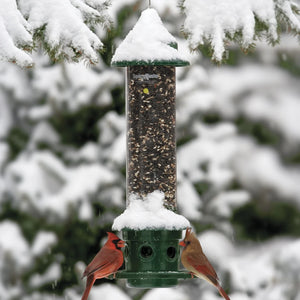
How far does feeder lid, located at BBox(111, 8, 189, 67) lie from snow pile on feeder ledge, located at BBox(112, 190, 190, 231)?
84cm

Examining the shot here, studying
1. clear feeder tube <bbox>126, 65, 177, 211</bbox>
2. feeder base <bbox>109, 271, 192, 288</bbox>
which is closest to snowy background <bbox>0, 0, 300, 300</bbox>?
clear feeder tube <bbox>126, 65, 177, 211</bbox>

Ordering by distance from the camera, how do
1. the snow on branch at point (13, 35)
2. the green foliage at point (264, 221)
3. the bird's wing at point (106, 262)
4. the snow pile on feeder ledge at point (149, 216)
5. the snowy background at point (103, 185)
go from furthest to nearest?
the green foliage at point (264, 221), the snowy background at point (103, 185), the snow pile on feeder ledge at point (149, 216), the bird's wing at point (106, 262), the snow on branch at point (13, 35)

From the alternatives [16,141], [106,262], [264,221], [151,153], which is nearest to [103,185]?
[16,141]

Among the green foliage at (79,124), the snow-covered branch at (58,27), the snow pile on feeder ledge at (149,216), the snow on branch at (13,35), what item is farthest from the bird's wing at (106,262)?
the green foliage at (79,124)

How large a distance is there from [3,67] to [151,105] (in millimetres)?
3498

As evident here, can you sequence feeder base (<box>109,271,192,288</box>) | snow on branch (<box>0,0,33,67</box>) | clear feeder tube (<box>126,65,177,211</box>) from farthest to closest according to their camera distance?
clear feeder tube (<box>126,65,177,211</box>) → feeder base (<box>109,271,192,288</box>) → snow on branch (<box>0,0,33,67</box>)

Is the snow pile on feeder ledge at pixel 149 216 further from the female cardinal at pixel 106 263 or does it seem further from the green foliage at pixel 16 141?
the green foliage at pixel 16 141

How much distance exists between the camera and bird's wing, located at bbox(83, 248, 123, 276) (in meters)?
5.73

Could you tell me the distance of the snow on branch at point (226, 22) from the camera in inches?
233

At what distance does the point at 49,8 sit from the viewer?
5598 mm

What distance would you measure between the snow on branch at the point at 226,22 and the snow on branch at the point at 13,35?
3.81ft

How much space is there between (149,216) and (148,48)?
3.38ft

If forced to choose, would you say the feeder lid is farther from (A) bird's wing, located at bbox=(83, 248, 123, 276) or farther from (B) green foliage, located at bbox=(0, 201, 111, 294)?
(B) green foliage, located at bbox=(0, 201, 111, 294)

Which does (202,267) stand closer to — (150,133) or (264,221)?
(150,133)
